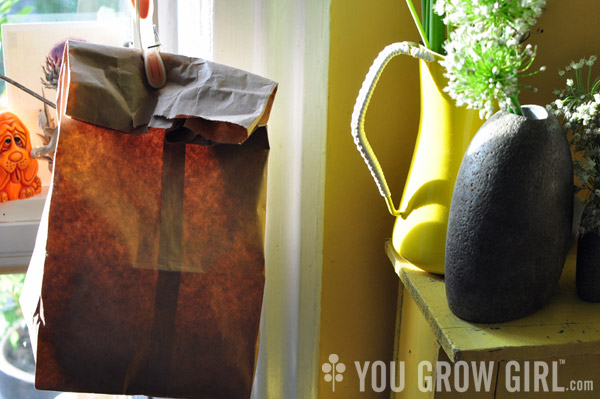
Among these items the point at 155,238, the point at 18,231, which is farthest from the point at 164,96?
the point at 18,231

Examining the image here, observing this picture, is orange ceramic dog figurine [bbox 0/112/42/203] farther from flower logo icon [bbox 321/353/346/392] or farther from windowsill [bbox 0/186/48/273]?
flower logo icon [bbox 321/353/346/392]

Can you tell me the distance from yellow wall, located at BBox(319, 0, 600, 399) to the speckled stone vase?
0.21m

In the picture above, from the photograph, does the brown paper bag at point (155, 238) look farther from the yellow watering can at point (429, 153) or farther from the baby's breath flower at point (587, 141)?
the baby's breath flower at point (587, 141)

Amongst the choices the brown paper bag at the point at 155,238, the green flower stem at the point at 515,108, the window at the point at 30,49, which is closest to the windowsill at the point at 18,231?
the window at the point at 30,49

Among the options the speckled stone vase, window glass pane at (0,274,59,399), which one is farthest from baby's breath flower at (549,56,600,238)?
window glass pane at (0,274,59,399)

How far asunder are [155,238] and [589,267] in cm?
53

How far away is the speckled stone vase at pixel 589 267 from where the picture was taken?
0.70 metres

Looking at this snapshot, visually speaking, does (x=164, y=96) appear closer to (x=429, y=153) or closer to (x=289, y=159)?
(x=289, y=159)

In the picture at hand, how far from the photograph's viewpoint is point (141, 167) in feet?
2.33

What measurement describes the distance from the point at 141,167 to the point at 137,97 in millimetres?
83

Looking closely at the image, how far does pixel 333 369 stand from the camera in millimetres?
979

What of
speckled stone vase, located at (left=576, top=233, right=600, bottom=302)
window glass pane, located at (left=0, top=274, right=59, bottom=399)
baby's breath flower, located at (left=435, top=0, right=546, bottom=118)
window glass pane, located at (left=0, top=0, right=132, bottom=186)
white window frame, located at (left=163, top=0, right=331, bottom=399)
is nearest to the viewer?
baby's breath flower, located at (left=435, top=0, right=546, bottom=118)

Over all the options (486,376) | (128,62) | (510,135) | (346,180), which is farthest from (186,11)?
(486,376)

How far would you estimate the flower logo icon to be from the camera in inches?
38.4
